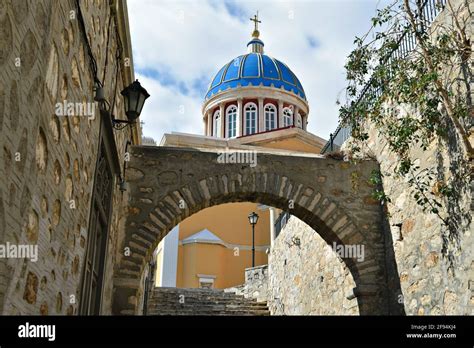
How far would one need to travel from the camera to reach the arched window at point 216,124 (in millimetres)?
24906

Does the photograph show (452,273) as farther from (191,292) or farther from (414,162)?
(191,292)

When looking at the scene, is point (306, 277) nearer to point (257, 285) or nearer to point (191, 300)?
point (191, 300)

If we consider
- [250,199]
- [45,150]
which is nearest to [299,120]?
[250,199]

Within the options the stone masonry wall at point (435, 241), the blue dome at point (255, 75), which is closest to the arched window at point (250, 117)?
the blue dome at point (255, 75)

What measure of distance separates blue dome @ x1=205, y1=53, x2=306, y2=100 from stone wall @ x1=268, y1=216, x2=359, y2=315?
535 inches

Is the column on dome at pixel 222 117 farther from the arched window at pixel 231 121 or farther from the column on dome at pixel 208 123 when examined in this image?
the column on dome at pixel 208 123

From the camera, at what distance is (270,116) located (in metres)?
24.6

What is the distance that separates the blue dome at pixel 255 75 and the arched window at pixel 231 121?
0.96 meters

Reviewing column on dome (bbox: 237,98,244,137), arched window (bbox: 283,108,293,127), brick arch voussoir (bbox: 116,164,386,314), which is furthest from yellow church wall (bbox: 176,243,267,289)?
brick arch voussoir (bbox: 116,164,386,314)

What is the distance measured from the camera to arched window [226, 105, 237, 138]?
24531mm

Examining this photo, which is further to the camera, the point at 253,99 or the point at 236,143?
the point at 253,99

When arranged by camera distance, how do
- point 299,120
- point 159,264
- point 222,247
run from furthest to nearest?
point 299,120, point 222,247, point 159,264

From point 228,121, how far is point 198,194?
18157 millimetres

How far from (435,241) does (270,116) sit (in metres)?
19.2
